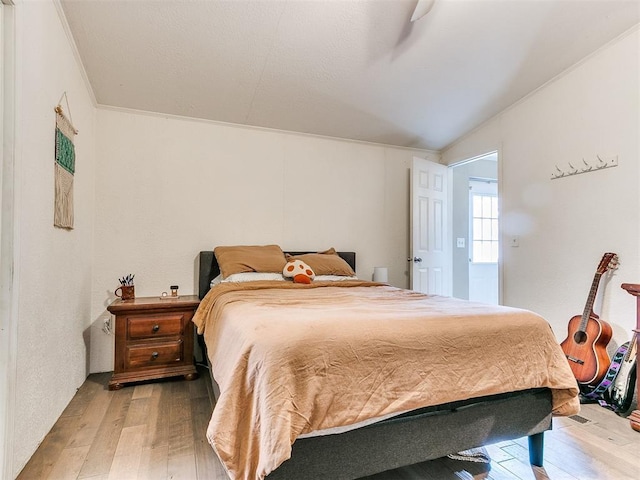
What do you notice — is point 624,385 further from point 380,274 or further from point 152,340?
point 152,340

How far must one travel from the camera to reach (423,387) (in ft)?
4.29

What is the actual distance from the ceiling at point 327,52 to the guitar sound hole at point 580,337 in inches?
82.1

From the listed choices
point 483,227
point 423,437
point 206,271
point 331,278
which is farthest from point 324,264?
point 483,227

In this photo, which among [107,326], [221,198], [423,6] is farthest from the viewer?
[221,198]

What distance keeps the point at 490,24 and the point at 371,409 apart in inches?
100.0

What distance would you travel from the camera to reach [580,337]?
250cm

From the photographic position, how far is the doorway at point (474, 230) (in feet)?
15.4

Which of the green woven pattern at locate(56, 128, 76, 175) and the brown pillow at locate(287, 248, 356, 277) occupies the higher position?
the green woven pattern at locate(56, 128, 76, 175)

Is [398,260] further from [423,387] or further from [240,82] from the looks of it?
[423,387]

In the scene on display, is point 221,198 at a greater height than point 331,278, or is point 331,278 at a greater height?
point 221,198

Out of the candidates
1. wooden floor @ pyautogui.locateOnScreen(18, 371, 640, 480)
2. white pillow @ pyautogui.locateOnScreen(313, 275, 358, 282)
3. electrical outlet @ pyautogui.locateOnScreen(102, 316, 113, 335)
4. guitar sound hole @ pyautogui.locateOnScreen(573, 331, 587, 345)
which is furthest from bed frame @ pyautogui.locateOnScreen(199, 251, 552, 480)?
electrical outlet @ pyautogui.locateOnScreen(102, 316, 113, 335)

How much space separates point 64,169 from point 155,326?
1.23 m

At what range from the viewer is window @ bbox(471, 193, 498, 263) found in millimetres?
5012

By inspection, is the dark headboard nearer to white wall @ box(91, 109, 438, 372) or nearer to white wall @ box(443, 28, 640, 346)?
white wall @ box(91, 109, 438, 372)
